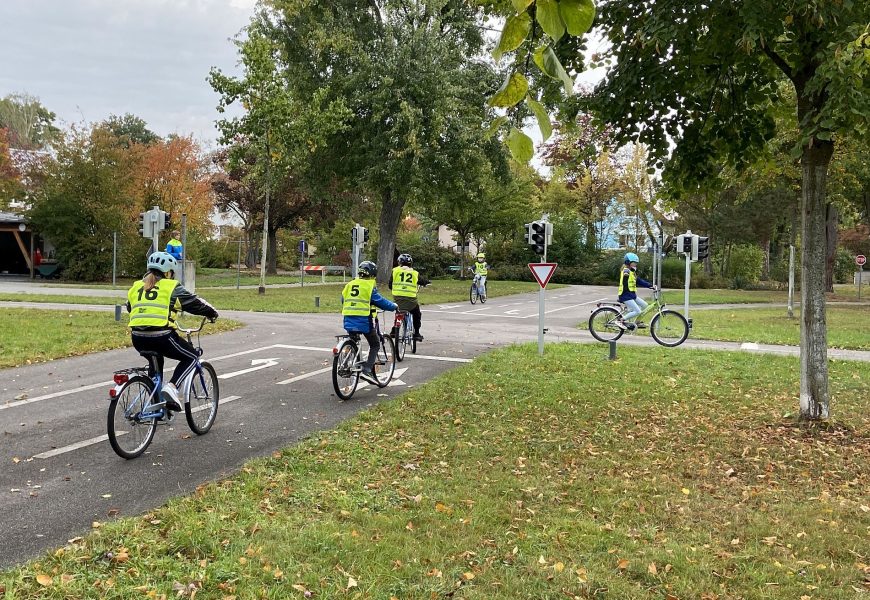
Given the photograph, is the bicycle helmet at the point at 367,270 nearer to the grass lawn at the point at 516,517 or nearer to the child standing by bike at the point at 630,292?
the grass lawn at the point at 516,517

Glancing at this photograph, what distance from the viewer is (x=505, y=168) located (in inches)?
1222

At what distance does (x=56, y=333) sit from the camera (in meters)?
13.3

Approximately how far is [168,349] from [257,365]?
15.0 feet

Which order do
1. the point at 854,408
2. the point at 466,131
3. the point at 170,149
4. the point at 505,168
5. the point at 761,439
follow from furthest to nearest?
the point at 170,149 → the point at 505,168 → the point at 466,131 → the point at 854,408 → the point at 761,439

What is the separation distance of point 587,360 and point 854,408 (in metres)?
4.30

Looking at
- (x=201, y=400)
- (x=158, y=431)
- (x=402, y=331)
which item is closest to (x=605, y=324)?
(x=402, y=331)

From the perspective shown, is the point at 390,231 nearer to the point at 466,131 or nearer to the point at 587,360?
the point at 466,131

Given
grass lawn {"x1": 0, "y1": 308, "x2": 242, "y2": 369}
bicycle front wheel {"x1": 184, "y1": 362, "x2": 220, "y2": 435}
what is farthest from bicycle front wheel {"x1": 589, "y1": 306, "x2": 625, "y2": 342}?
bicycle front wheel {"x1": 184, "y1": 362, "x2": 220, "y2": 435}

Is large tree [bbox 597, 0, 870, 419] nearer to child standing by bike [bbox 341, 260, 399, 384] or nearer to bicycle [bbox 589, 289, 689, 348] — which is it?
child standing by bike [bbox 341, 260, 399, 384]

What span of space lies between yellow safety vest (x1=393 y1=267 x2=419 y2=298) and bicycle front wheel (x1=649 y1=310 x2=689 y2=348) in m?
5.95

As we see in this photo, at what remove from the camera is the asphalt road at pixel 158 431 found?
4566 mm

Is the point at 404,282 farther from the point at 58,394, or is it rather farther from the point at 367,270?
the point at 58,394

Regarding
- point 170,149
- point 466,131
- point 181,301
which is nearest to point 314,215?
point 170,149

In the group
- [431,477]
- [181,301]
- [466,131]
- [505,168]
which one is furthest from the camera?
[505,168]
